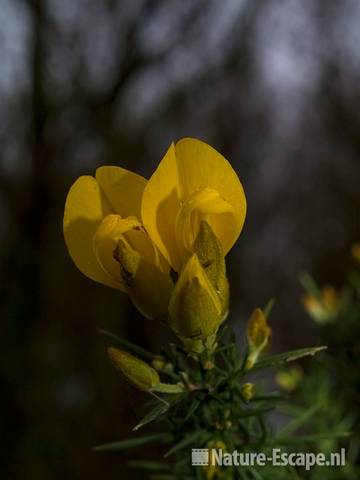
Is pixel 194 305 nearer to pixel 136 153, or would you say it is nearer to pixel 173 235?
pixel 173 235

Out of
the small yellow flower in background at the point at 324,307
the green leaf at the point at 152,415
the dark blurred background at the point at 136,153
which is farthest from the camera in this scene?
the dark blurred background at the point at 136,153

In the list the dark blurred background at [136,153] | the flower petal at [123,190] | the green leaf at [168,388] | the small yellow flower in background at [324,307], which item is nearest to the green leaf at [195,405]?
the green leaf at [168,388]

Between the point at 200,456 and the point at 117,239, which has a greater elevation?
the point at 117,239

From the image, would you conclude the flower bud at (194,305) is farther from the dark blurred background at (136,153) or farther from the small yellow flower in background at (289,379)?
the dark blurred background at (136,153)

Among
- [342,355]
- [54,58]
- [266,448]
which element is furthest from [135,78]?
[266,448]

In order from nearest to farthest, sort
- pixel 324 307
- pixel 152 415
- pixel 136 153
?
pixel 152 415 → pixel 324 307 → pixel 136 153

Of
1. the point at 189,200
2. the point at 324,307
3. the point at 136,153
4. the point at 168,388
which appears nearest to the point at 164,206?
the point at 189,200

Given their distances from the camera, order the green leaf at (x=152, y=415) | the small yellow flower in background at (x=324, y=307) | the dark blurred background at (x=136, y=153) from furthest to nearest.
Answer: the dark blurred background at (x=136, y=153) → the small yellow flower in background at (x=324, y=307) → the green leaf at (x=152, y=415)

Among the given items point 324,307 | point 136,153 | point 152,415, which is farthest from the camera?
point 136,153
